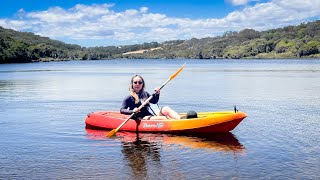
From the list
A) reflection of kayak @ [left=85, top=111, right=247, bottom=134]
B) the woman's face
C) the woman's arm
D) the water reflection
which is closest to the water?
the water reflection

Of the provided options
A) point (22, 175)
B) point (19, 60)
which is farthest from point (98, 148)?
point (19, 60)

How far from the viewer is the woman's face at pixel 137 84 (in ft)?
50.1

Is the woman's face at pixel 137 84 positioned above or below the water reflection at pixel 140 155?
above

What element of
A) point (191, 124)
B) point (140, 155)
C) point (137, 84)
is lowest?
point (140, 155)

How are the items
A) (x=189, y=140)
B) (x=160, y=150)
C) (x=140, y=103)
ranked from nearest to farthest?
(x=160, y=150), (x=189, y=140), (x=140, y=103)

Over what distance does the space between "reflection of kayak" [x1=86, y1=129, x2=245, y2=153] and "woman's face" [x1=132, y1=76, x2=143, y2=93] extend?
163 cm

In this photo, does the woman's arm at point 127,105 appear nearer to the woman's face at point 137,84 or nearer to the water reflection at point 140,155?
the woman's face at point 137,84

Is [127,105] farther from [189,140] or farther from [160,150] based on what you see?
[160,150]

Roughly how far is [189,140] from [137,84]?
107 inches

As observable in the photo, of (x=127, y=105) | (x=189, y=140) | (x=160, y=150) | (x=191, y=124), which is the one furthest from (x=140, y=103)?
(x=160, y=150)

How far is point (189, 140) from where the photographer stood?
1452 cm

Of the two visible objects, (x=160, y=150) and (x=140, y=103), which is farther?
(x=140, y=103)

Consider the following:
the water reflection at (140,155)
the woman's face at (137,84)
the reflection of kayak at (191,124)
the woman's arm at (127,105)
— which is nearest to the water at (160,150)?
the water reflection at (140,155)

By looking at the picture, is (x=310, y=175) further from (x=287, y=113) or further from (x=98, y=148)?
(x=287, y=113)
